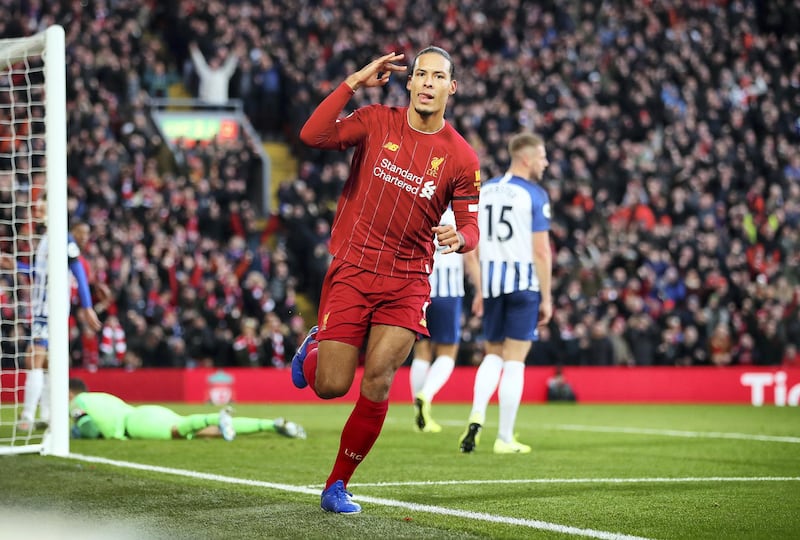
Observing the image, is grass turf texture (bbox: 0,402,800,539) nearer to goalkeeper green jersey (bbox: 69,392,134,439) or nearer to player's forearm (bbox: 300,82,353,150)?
goalkeeper green jersey (bbox: 69,392,134,439)

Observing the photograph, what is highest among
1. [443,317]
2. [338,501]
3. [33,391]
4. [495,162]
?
[495,162]

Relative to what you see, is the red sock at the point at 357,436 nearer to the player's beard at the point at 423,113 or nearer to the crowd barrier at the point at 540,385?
the player's beard at the point at 423,113

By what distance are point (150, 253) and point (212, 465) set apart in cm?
1192

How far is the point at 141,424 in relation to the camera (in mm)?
10898

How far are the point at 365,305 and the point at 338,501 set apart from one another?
994mm

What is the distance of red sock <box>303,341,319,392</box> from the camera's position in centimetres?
646

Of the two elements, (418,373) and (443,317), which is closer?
(443,317)

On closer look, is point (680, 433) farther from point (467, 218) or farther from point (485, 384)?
point (467, 218)

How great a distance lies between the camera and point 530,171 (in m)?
10.2

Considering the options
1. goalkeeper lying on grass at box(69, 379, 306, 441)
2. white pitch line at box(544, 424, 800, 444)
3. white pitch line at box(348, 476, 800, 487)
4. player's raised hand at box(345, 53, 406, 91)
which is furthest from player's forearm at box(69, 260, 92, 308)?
player's raised hand at box(345, 53, 406, 91)

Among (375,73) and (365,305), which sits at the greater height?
(375,73)

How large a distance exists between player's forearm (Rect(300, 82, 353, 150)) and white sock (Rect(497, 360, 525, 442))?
13.6 feet

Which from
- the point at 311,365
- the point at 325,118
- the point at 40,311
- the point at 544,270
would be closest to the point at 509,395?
the point at 544,270

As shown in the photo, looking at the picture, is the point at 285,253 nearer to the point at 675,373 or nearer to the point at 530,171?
the point at 675,373
